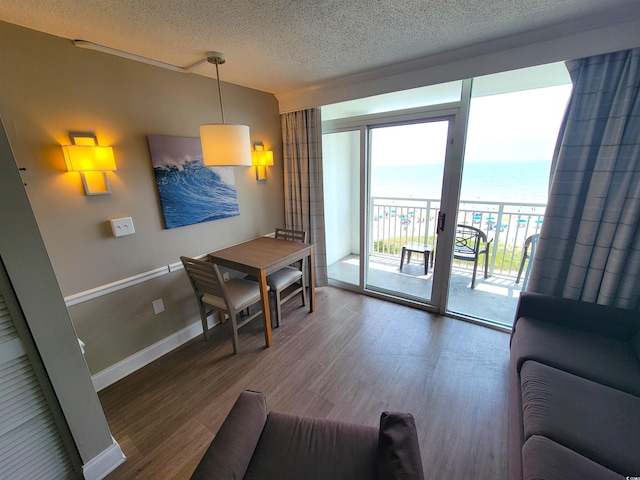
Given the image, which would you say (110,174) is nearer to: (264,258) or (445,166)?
(264,258)

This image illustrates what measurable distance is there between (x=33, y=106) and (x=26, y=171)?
0.39 m

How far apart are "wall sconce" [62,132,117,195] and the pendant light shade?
0.65 metres

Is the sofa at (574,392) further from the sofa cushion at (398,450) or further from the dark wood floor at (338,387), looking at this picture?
the sofa cushion at (398,450)

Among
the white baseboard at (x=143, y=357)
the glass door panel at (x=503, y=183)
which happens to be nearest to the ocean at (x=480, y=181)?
the glass door panel at (x=503, y=183)

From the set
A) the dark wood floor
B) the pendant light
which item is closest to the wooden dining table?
the dark wood floor

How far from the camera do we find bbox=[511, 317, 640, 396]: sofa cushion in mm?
1353

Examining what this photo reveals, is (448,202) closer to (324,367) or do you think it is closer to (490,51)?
(490,51)

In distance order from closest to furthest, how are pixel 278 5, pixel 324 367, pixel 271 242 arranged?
pixel 278 5 → pixel 324 367 → pixel 271 242

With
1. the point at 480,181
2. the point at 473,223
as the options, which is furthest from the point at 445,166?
the point at 473,223

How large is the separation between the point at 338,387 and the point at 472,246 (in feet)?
8.76

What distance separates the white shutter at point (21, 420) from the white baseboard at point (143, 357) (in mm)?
661

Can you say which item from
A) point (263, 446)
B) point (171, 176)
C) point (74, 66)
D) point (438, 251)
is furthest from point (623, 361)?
point (74, 66)

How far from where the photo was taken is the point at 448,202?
248 centimetres

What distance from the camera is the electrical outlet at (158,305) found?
2234mm
